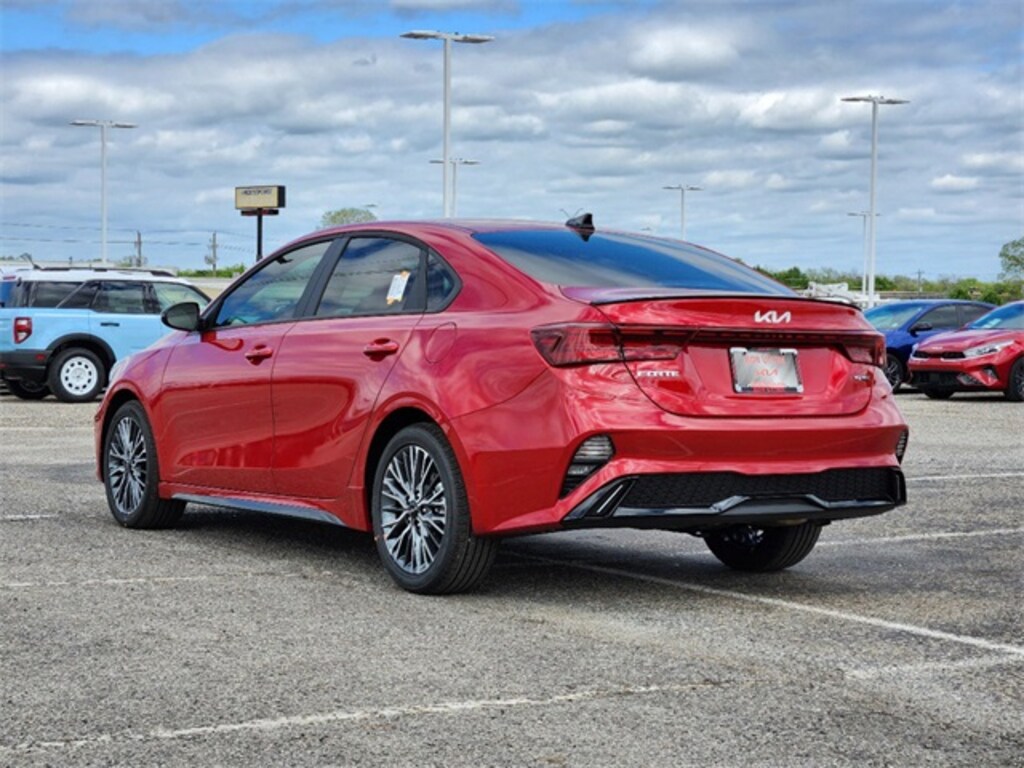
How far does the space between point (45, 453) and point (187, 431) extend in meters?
5.76

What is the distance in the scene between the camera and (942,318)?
90.4ft

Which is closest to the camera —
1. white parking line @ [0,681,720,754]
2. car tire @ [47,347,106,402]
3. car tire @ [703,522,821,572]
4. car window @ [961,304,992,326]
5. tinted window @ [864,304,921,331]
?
white parking line @ [0,681,720,754]

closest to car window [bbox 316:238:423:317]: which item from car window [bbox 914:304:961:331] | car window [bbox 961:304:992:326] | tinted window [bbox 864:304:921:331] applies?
tinted window [bbox 864:304:921:331]

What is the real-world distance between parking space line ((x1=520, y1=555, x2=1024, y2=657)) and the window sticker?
5.12 ft

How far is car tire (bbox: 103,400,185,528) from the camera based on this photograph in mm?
9352

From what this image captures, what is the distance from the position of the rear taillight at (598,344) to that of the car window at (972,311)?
22000 millimetres

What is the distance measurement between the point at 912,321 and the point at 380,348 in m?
21.1

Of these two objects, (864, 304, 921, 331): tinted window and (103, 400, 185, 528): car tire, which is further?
(864, 304, 921, 331): tinted window

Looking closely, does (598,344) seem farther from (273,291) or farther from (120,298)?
(120,298)

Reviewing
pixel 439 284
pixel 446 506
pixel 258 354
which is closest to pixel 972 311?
pixel 258 354

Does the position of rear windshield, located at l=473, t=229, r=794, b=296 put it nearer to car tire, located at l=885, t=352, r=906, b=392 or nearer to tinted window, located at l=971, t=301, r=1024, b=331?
tinted window, located at l=971, t=301, r=1024, b=331

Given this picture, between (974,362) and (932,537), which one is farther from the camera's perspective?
(974,362)

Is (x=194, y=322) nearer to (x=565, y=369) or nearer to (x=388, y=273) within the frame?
(x=388, y=273)

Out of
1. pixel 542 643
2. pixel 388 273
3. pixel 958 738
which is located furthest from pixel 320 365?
pixel 958 738
